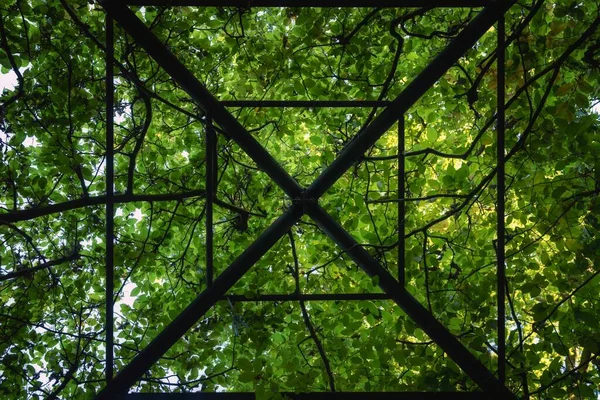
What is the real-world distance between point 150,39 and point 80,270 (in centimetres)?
274

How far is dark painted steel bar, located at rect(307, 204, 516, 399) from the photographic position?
2715mm

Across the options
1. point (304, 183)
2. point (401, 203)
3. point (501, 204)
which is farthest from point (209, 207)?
point (304, 183)

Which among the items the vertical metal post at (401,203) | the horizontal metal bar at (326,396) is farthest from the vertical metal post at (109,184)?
the vertical metal post at (401,203)

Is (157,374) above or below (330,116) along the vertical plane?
below

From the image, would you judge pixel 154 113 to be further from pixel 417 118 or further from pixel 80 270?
pixel 417 118

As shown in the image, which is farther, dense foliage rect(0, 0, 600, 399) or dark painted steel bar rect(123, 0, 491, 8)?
dense foliage rect(0, 0, 600, 399)

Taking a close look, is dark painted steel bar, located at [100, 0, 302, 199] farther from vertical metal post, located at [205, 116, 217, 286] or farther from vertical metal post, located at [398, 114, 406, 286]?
vertical metal post, located at [398, 114, 406, 286]

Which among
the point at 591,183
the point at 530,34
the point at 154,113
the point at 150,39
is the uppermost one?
the point at 154,113

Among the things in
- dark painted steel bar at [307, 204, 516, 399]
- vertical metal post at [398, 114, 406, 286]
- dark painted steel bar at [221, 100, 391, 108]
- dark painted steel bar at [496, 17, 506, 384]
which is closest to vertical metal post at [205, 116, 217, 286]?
dark painted steel bar at [221, 100, 391, 108]

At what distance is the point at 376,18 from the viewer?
3992mm

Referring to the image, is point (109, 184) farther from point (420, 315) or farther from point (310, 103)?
point (420, 315)

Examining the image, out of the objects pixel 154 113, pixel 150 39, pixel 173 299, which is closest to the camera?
pixel 150 39

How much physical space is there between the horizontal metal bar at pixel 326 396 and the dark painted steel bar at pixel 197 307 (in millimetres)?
132

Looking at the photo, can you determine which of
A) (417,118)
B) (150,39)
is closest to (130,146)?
(150,39)
